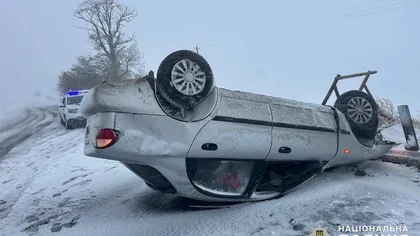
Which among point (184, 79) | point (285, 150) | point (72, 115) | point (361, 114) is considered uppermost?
point (184, 79)

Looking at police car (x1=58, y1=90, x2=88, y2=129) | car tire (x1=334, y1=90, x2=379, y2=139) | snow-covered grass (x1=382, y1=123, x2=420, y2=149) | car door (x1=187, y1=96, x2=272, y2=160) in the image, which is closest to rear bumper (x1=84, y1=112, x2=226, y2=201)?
car door (x1=187, y1=96, x2=272, y2=160)

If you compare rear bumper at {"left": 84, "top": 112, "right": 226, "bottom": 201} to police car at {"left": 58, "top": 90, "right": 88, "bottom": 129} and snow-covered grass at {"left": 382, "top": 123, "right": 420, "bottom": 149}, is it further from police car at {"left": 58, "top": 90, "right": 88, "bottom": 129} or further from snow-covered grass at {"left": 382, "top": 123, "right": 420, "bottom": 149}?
police car at {"left": 58, "top": 90, "right": 88, "bottom": 129}

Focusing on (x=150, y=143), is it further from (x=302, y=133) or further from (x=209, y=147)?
(x=302, y=133)

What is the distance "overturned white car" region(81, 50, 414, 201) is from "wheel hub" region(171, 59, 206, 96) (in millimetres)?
10

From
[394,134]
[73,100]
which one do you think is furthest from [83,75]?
[394,134]

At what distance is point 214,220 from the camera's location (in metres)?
3.39

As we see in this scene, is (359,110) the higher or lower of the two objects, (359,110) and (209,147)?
the higher

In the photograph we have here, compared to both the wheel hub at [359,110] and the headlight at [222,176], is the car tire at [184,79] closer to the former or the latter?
the headlight at [222,176]

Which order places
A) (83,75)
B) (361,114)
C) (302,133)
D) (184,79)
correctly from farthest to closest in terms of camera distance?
(83,75), (361,114), (302,133), (184,79)

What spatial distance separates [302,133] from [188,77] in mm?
1609

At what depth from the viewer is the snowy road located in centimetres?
321

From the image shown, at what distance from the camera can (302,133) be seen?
397 cm

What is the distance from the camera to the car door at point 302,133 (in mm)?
3818

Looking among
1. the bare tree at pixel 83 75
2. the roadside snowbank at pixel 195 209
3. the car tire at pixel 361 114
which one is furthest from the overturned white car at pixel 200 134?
the bare tree at pixel 83 75
